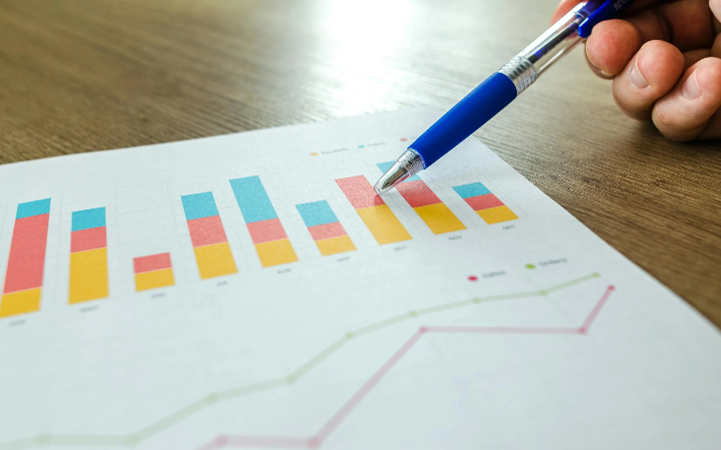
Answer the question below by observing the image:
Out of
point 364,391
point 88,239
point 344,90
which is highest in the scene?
Result: point 344,90

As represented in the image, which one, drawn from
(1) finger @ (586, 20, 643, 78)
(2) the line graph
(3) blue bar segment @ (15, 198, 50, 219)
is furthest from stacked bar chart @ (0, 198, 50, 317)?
(1) finger @ (586, 20, 643, 78)

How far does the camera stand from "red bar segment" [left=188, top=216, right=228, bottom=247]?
42 cm

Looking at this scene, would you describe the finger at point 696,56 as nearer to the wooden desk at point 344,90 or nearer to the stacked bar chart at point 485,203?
the wooden desk at point 344,90

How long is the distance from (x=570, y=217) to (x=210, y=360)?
0.90 ft

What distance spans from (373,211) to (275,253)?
0.29 ft

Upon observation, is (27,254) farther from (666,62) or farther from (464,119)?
(666,62)

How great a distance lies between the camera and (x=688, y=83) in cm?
53

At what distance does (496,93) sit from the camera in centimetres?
51

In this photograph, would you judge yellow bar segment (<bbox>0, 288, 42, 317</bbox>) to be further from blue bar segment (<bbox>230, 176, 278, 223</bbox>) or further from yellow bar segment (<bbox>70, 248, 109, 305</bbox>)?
blue bar segment (<bbox>230, 176, 278, 223</bbox>)

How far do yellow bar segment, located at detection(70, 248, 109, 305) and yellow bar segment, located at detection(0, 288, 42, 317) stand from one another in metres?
0.02

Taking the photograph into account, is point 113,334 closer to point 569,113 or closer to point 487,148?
point 487,148

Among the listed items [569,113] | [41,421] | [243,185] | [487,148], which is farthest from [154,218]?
[569,113]

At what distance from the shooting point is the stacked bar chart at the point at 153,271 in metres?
0.37

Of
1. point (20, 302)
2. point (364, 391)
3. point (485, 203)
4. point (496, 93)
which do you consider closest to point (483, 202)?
point (485, 203)
